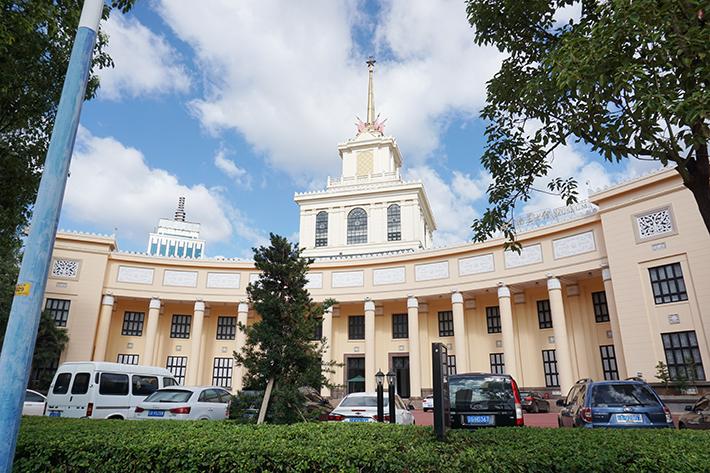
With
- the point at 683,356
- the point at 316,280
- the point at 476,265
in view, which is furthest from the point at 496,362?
the point at 316,280

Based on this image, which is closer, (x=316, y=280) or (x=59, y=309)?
(x=59, y=309)

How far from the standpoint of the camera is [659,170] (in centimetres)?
1978

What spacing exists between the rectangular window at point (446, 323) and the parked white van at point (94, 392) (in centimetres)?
1876

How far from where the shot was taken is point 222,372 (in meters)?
29.7

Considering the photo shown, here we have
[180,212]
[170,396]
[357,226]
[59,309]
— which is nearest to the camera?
[170,396]

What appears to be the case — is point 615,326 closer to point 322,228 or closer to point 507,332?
point 507,332

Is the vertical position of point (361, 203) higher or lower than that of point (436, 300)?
higher

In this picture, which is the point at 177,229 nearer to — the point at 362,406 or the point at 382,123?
the point at 382,123

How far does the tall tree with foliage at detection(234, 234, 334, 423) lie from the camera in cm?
903

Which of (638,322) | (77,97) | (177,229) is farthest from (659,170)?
(177,229)

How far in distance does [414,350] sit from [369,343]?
110 inches

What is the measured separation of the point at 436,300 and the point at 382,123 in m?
27.8

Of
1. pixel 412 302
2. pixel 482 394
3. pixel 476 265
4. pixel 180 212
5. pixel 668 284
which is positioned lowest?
pixel 482 394

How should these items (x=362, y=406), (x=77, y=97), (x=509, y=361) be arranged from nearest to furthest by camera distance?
(x=77, y=97), (x=362, y=406), (x=509, y=361)
